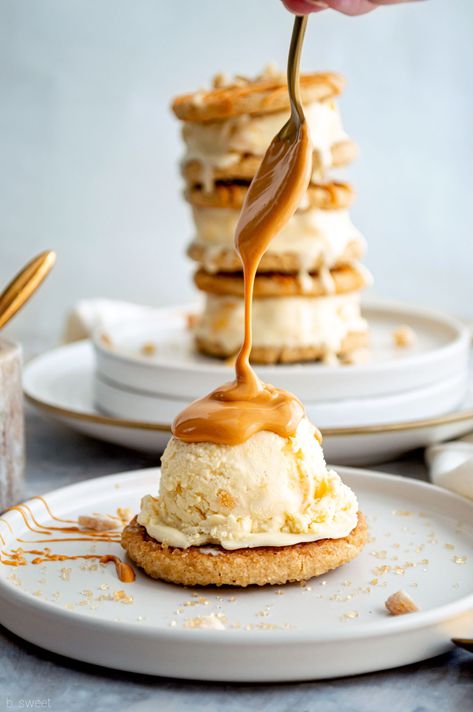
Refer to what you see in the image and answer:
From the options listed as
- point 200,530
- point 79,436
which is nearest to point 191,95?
point 79,436

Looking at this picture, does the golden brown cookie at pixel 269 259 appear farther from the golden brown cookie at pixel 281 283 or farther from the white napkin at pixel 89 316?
the white napkin at pixel 89 316

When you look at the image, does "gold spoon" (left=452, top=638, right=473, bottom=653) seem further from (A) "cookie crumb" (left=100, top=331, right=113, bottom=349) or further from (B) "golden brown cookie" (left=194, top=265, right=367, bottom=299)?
(A) "cookie crumb" (left=100, top=331, right=113, bottom=349)

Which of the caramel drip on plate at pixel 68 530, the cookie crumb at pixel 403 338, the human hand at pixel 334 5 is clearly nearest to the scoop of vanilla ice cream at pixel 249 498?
the caramel drip on plate at pixel 68 530

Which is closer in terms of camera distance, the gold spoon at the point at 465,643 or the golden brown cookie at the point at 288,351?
the gold spoon at the point at 465,643

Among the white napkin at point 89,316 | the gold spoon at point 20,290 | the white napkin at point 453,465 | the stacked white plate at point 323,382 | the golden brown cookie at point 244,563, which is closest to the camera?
the golden brown cookie at point 244,563

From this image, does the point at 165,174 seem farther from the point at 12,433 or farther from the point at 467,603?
the point at 467,603
